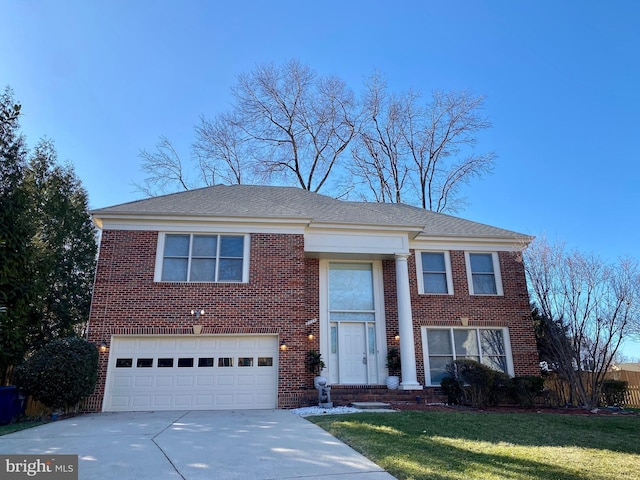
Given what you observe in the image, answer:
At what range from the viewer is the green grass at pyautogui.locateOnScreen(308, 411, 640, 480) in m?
4.64

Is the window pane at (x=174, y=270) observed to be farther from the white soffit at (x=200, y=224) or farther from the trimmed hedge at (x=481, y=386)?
the trimmed hedge at (x=481, y=386)

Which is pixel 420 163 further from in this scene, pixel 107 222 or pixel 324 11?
pixel 107 222

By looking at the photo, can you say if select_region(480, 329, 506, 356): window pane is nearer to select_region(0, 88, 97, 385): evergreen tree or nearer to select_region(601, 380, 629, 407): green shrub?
select_region(601, 380, 629, 407): green shrub

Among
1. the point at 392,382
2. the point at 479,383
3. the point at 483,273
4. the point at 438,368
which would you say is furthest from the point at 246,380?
the point at 483,273

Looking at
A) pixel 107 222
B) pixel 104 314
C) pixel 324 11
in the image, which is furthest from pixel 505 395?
pixel 324 11

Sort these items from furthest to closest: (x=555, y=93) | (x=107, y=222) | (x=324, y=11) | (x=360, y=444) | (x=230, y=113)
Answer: (x=230, y=113) → (x=555, y=93) → (x=324, y=11) → (x=107, y=222) → (x=360, y=444)

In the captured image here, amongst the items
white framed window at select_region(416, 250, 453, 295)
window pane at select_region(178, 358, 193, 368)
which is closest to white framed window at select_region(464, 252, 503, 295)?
white framed window at select_region(416, 250, 453, 295)

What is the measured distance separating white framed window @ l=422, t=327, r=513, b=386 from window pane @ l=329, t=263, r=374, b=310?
2139 mm

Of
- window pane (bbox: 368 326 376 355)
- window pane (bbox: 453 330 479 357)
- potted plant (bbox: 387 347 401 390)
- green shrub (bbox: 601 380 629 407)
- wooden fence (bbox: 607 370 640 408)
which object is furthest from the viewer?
wooden fence (bbox: 607 370 640 408)

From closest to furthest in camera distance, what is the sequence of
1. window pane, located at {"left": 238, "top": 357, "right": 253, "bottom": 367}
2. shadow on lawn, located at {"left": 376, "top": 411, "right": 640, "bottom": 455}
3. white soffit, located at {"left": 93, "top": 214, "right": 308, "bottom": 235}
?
shadow on lawn, located at {"left": 376, "top": 411, "right": 640, "bottom": 455}, window pane, located at {"left": 238, "top": 357, "right": 253, "bottom": 367}, white soffit, located at {"left": 93, "top": 214, "right": 308, "bottom": 235}

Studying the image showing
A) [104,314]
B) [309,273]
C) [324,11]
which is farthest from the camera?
[324,11]

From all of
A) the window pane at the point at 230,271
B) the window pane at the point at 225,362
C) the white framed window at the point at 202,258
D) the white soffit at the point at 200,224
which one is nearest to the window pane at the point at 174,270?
the white framed window at the point at 202,258

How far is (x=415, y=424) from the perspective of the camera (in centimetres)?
754

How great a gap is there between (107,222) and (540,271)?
13123 millimetres
